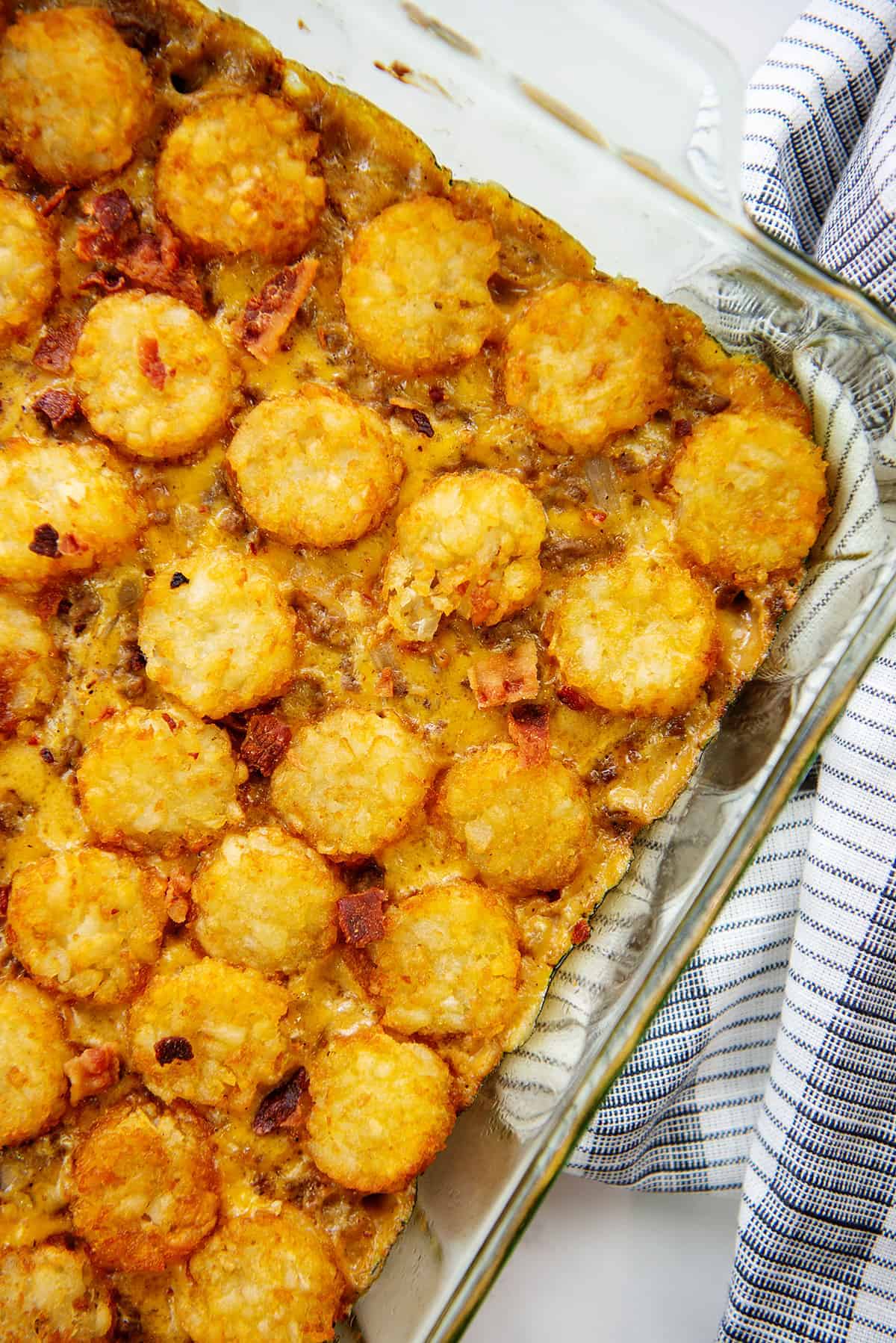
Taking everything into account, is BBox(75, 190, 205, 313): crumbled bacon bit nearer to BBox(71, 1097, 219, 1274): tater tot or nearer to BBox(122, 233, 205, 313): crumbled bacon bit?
BBox(122, 233, 205, 313): crumbled bacon bit

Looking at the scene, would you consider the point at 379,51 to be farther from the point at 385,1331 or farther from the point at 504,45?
the point at 385,1331

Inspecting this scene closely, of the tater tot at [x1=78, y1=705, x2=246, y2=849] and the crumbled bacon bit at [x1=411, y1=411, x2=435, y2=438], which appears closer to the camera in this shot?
the tater tot at [x1=78, y1=705, x2=246, y2=849]

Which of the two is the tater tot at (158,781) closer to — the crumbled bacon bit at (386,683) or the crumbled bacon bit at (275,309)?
the crumbled bacon bit at (386,683)

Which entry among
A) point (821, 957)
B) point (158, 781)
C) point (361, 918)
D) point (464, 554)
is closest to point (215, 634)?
point (158, 781)

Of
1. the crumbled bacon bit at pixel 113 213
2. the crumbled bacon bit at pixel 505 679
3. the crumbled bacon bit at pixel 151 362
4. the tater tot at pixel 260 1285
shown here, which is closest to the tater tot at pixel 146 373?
the crumbled bacon bit at pixel 151 362

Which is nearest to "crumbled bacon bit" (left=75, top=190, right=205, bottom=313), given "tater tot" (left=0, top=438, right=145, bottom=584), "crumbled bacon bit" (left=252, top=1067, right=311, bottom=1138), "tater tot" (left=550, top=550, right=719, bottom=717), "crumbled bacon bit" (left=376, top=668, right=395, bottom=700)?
"tater tot" (left=0, top=438, right=145, bottom=584)

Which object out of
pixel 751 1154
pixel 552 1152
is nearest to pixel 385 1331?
pixel 552 1152

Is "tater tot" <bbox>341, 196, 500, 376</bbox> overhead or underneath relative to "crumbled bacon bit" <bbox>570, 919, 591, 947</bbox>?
overhead
